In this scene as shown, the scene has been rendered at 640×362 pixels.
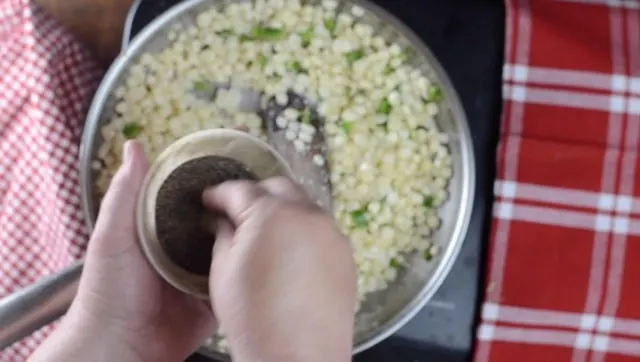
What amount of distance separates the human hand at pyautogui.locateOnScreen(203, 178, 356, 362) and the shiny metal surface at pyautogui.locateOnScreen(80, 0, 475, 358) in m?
0.26

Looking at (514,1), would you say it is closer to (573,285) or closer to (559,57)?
(559,57)

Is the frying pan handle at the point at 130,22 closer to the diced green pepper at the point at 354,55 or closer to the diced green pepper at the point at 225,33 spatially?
the diced green pepper at the point at 225,33

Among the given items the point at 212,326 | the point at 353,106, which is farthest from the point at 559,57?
the point at 212,326

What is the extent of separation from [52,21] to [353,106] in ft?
0.96

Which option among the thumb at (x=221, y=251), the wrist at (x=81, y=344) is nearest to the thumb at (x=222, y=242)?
the thumb at (x=221, y=251)

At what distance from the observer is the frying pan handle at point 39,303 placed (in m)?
0.61

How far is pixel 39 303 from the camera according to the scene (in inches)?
24.3

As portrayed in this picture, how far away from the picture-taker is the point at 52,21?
0.75m

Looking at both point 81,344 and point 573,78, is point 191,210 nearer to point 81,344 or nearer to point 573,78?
point 81,344

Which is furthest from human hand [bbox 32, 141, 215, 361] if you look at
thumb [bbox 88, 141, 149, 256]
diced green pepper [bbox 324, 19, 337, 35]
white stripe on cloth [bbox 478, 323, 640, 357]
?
white stripe on cloth [bbox 478, 323, 640, 357]

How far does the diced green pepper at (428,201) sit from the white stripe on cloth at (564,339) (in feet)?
0.46

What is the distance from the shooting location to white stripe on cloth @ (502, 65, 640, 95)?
771 mm

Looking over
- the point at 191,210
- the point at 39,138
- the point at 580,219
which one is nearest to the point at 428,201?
the point at 580,219

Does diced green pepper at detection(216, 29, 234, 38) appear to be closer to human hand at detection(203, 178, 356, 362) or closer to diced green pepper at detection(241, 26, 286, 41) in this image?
diced green pepper at detection(241, 26, 286, 41)
